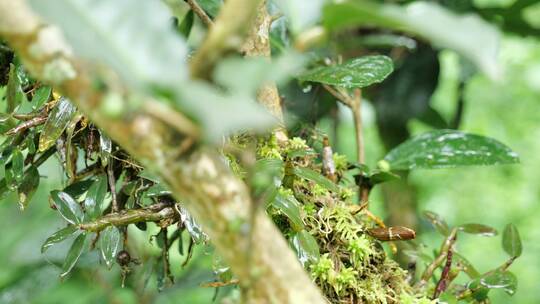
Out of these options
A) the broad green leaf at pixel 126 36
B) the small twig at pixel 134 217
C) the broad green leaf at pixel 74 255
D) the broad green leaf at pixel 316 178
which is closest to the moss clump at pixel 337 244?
the broad green leaf at pixel 316 178

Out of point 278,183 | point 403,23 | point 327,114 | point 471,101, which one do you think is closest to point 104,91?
point 403,23

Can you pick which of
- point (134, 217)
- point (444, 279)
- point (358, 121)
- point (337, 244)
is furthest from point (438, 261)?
point (134, 217)

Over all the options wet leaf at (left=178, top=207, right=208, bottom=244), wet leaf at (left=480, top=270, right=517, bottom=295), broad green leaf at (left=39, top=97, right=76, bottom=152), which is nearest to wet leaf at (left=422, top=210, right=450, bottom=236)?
wet leaf at (left=480, top=270, right=517, bottom=295)

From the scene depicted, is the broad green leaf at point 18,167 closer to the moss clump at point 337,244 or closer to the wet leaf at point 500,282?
the moss clump at point 337,244

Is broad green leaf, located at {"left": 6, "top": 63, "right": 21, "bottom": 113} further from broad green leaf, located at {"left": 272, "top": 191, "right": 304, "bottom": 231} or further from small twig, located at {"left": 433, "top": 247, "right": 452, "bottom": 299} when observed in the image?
small twig, located at {"left": 433, "top": 247, "right": 452, "bottom": 299}

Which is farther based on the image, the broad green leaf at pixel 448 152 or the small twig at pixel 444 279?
the broad green leaf at pixel 448 152
